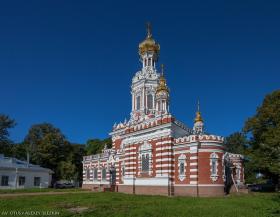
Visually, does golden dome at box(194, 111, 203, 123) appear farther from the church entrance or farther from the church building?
the church entrance

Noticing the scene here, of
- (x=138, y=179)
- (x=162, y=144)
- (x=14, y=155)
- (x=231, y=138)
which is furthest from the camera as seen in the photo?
(x=231, y=138)

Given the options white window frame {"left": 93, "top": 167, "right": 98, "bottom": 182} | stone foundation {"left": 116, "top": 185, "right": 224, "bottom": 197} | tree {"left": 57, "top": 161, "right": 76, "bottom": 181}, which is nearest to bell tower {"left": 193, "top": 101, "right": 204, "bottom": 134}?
stone foundation {"left": 116, "top": 185, "right": 224, "bottom": 197}

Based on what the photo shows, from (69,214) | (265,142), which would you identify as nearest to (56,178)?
(265,142)

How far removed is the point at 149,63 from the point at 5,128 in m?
31.5

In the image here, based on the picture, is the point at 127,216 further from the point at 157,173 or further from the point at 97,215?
the point at 157,173

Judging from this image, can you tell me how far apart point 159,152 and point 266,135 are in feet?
45.5

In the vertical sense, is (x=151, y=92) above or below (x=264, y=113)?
above

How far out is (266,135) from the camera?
Answer: 40.4 meters

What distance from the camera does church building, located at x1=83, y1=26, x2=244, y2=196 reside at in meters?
34.4

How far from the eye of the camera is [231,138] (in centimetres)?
8525

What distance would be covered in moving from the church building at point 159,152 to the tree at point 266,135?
13.9ft

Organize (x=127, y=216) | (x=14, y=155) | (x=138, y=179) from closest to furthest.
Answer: (x=127, y=216) → (x=138, y=179) → (x=14, y=155)

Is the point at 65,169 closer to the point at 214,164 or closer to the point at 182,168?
the point at 182,168

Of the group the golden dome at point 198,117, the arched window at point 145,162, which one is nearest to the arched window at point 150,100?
the golden dome at point 198,117
